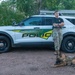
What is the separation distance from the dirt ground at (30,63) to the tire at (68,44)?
648 mm

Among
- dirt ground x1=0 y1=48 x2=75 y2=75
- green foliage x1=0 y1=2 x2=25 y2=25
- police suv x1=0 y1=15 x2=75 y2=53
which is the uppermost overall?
green foliage x1=0 y1=2 x2=25 y2=25

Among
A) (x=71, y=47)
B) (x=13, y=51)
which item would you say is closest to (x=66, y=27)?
(x=71, y=47)

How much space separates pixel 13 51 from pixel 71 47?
105 inches

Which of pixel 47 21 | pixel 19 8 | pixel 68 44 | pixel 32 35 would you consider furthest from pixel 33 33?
pixel 19 8

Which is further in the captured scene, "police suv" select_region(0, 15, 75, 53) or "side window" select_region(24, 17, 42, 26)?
"side window" select_region(24, 17, 42, 26)

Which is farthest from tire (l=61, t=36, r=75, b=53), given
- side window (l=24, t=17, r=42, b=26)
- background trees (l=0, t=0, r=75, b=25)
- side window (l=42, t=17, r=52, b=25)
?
background trees (l=0, t=0, r=75, b=25)

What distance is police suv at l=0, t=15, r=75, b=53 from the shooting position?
37.0ft

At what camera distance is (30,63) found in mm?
9195

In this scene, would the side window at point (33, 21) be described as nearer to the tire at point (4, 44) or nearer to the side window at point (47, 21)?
the side window at point (47, 21)

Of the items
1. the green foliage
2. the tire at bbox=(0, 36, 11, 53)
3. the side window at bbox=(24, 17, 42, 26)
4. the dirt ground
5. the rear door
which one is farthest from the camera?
the green foliage

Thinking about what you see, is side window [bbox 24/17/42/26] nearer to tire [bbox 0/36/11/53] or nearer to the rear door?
the rear door

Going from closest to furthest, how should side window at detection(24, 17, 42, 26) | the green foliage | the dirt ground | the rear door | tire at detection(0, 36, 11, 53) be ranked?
1. the dirt ground
2. the rear door
3. tire at detection(0, 36, 11, 53)
4. side window at detection(24, 17, 42, 26)
5. the green foliage

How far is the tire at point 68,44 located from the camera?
37.5ft

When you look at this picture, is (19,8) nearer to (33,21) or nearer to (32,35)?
(33,21)
